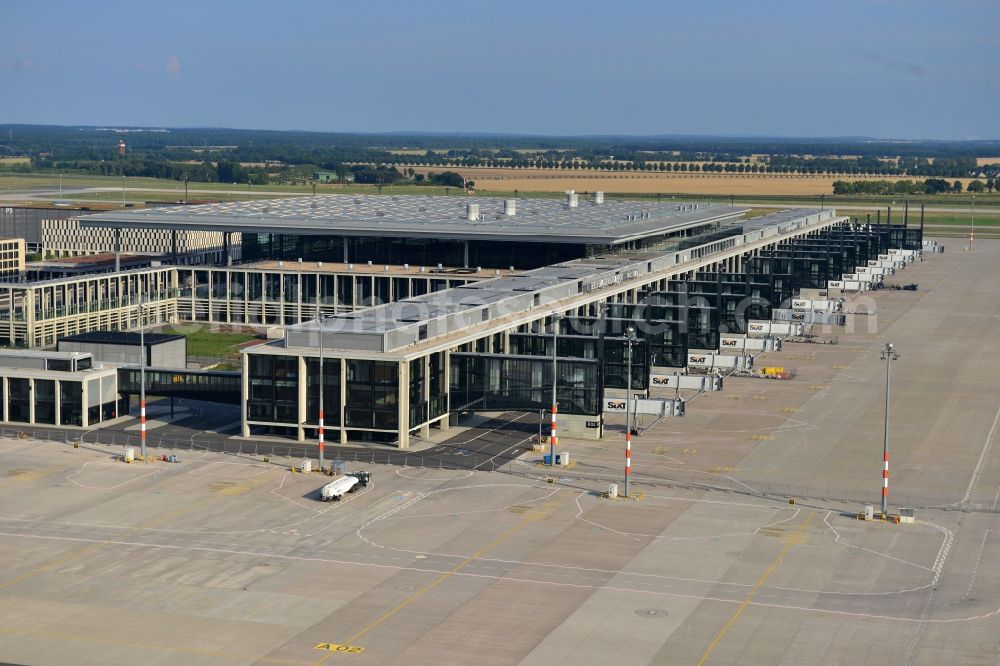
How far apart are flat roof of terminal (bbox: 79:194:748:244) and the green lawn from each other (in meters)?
12.6

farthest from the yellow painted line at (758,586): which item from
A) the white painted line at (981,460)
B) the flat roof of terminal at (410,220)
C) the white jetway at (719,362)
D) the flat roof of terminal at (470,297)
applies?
the flat roof of terminal at (410,220)

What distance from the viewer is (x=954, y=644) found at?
53.3m

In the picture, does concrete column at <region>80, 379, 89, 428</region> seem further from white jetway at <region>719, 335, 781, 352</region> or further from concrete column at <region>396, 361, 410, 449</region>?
white jetway at <region>719, 335, 781, 352</region>

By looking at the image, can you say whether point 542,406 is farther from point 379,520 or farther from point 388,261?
point 388,261

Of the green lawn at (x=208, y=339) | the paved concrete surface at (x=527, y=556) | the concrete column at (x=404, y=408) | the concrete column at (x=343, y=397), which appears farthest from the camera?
the green lawn at (x=208, y=339)

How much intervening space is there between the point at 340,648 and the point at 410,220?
103m

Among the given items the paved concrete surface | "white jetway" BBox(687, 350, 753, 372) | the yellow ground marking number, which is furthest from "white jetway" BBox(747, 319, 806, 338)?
the yellow ground marking number

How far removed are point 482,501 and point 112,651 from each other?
25686 mm

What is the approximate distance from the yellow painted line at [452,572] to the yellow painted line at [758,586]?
39.0ft

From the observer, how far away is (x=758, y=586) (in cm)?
6000

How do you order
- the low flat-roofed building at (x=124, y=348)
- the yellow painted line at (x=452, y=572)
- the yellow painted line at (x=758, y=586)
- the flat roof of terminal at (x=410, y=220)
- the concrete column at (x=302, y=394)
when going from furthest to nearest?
1. the flat roof of terminal at (x=410, y=220)
2. the low flat-roofed building at (x=124, y=348)
3. the concrete column at (x=302, y=394)
4. the yellow painted line at (x=452, y=572)
5. the yellow painted line at (x=758, y=586)

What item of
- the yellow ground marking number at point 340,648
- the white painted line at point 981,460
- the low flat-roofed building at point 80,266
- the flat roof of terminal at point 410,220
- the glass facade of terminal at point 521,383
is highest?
the flat roof of terminal at point 410,220

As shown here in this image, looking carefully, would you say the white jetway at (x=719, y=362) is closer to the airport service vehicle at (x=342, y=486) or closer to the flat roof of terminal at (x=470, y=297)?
the flat roof of terminal at (x=470, y=297)

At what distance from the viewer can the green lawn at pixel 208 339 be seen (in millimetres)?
122625
